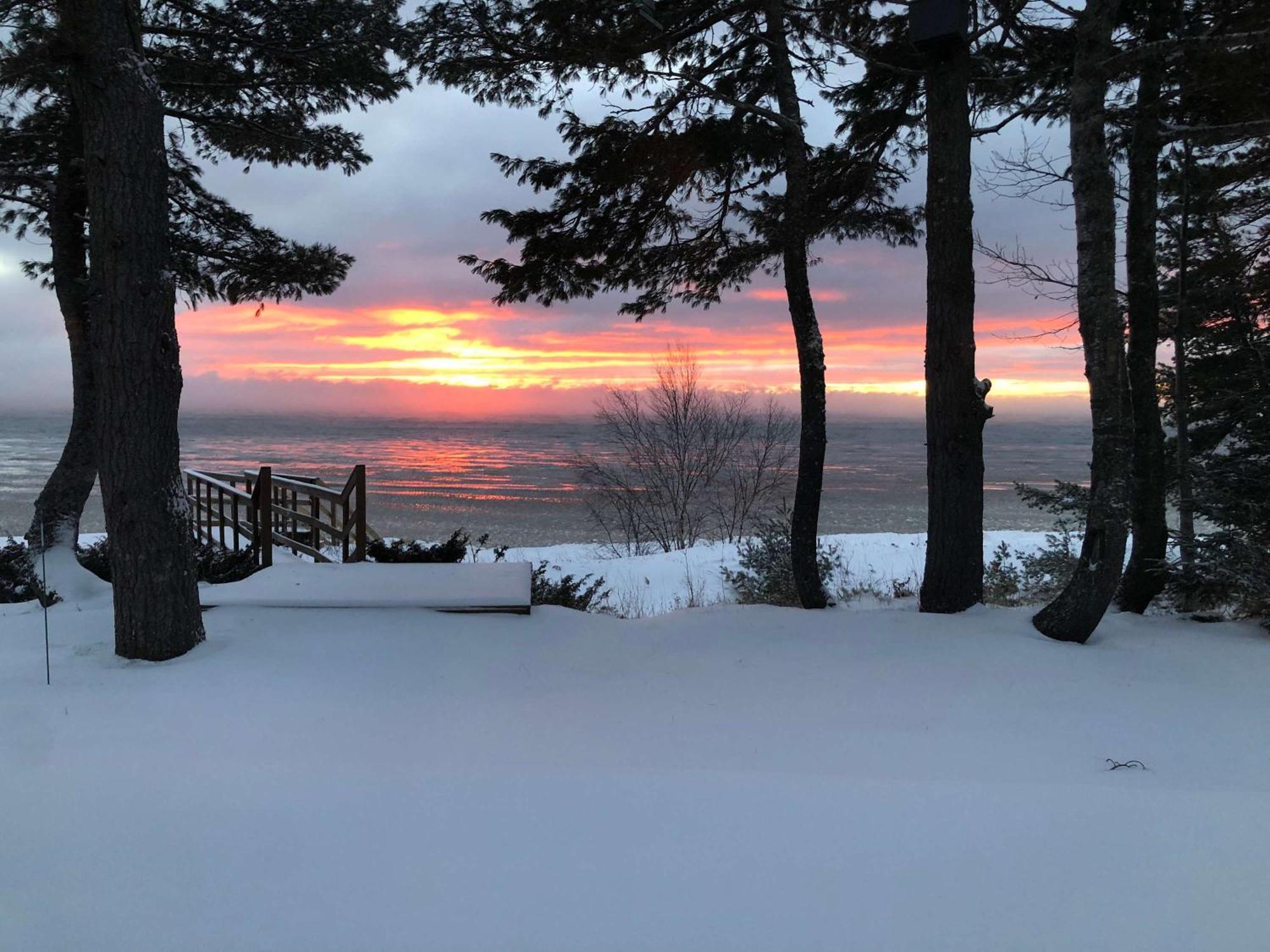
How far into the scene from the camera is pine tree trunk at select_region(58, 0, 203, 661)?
449cm

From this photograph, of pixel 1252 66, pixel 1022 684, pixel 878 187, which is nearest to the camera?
pixel 1022 684

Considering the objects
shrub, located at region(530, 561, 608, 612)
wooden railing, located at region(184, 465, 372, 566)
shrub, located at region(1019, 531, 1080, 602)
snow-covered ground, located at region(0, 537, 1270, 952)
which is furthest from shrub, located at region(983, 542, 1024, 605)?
wooden railing, located at region(184, 465, 372, 566)

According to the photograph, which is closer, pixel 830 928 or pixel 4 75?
pixel 830 928

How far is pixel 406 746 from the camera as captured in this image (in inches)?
138

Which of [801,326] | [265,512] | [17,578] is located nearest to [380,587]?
[265,512]

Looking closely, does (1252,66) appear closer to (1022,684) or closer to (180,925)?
(1022,684)

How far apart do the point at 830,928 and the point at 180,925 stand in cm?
206

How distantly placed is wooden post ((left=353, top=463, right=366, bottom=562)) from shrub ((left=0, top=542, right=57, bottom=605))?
2888mm

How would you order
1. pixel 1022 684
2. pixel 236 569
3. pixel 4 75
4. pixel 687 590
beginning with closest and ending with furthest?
pixel 1022 684, pixel 4 75, pixel 236 569, pixel 687 590

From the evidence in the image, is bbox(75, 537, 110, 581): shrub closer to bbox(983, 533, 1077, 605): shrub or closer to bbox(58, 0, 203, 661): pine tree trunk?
bbox(58, 0, 203, 661): pine tree trunk

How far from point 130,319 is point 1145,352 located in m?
7.71

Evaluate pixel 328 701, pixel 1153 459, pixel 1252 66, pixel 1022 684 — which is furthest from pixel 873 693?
pixel 1252 66

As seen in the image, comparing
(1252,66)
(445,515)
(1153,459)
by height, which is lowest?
(445,515)

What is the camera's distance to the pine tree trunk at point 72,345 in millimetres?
8531
